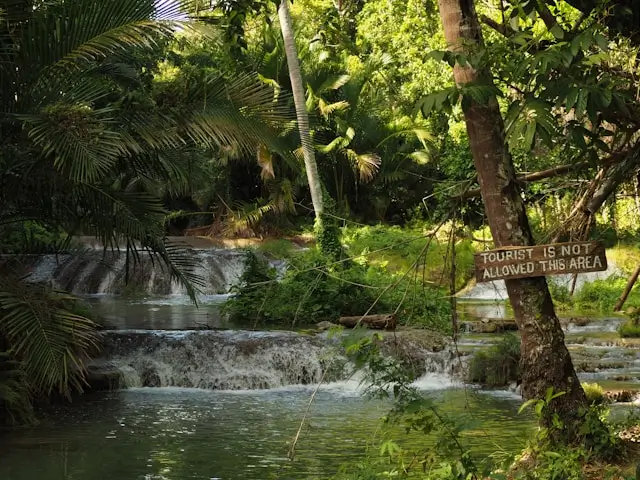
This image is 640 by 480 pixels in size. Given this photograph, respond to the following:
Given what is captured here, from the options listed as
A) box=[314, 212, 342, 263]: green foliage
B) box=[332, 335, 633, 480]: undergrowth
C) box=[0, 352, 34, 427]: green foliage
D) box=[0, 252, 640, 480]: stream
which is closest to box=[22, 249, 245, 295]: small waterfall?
box=[314, 212, 342, 263]: green foliage

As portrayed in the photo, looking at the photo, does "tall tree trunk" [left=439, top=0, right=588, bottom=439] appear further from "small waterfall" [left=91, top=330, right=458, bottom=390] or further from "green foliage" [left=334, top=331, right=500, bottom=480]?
"small waterfall" [left=91, top=330, right=458, bottom=390]

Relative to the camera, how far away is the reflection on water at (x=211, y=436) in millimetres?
8328

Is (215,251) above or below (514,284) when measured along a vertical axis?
above

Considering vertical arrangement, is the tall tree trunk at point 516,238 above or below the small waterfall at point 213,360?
above

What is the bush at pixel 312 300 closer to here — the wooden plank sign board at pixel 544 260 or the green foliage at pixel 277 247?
the green foliage at pixel 277 247

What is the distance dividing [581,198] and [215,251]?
18.0 meters

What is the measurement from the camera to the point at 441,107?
Answer: 15.4ft

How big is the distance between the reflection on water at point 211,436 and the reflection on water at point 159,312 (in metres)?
3.54

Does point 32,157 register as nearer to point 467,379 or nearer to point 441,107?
point 441,107

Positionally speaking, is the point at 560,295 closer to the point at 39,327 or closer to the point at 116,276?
the point at 116,276

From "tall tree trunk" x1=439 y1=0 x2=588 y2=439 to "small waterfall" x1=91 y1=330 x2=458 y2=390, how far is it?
24.6ft

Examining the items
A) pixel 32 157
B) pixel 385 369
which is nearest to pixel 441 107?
pixel 385 369

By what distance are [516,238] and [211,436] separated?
5100 millimetres

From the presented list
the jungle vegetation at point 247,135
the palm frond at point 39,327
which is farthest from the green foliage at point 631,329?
the palm frond at point 39,327
